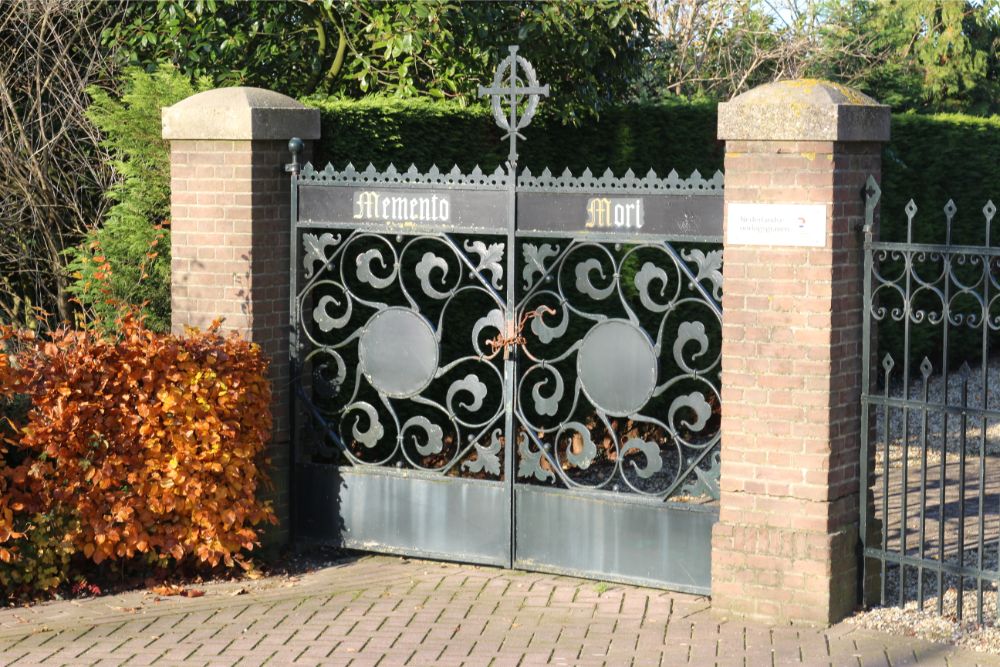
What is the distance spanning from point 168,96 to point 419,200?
234cm

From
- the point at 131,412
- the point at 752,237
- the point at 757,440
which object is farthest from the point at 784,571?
the point at 131,412

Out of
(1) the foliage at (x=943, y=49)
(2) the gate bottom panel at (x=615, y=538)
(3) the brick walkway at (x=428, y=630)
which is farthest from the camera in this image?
(1) the foliage at (x=943, y=49)

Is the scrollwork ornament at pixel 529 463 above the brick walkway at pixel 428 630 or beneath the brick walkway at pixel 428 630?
above

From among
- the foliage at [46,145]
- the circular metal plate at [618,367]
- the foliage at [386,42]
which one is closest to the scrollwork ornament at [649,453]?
the circular metal plate at [618,367]

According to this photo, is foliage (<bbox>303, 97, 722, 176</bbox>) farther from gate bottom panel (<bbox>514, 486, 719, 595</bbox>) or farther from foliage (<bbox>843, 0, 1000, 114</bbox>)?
foliage (<bbox>843, 0, 1000, 114</bbox>)

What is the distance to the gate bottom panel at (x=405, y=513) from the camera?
7.05 metres

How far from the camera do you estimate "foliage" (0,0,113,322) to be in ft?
32.8

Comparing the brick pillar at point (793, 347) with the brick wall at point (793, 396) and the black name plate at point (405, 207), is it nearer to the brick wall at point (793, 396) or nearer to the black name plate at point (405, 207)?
the brick wall at point (793, 396)

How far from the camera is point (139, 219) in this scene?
841 cm

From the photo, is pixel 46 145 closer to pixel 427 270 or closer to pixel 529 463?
pixel 427 270

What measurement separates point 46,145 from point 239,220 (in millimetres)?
3398

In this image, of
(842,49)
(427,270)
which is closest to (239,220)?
(427,270)

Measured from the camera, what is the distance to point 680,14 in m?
20.1

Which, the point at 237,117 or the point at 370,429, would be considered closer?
the point at 237,117
